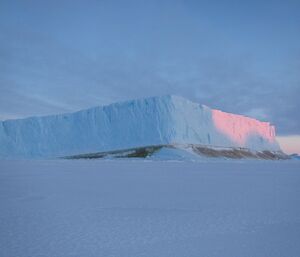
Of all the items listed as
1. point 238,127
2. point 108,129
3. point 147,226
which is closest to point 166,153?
point 108,129

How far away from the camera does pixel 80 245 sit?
236 cm

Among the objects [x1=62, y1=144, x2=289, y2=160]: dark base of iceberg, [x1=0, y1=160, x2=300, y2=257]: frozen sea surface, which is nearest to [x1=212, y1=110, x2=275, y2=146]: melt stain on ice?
[x1=62, y1=144, x2=289, y2=160]: dark base of iceberg

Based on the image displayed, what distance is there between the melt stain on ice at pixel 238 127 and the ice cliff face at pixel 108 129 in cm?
500

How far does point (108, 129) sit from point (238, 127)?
74.4 feet

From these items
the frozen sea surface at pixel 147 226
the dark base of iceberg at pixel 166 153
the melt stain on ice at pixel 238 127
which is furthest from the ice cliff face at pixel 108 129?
the frozen sea surface at pixel 147 226

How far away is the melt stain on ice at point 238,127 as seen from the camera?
48.7 meters

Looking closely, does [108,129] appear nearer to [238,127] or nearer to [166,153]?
[166,153]

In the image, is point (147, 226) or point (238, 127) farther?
point (238, 127)

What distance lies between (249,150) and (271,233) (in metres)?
54.0

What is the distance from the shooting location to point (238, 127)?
53.5 m

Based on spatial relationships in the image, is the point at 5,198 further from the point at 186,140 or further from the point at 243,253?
the point at 186,140

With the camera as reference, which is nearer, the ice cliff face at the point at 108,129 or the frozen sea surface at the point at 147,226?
the frozen sea surface at the point at 147,226

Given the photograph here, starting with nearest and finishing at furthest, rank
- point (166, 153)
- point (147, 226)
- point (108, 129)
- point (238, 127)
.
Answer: point (147, 226) < point (166, 153) < point (108, 129) < point (238, 127)

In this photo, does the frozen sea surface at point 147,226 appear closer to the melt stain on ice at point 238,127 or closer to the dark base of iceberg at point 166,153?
the dark base of iceberg at point 166,153
